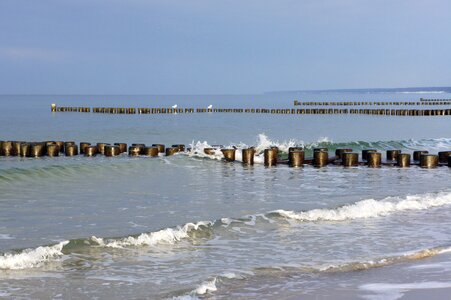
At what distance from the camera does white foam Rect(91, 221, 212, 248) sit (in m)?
9.70

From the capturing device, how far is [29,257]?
8641 millimetres

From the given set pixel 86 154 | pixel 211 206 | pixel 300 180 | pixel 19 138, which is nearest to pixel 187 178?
pixel 300 180

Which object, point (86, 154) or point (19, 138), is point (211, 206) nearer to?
point (86, 154)

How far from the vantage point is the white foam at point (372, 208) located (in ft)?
39.9

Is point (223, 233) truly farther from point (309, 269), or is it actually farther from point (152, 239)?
point (309, 269)

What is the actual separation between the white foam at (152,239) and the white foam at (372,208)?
2414 millimetres

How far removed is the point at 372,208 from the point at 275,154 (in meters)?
8.98

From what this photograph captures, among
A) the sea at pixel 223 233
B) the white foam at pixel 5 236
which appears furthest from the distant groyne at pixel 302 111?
the white foam at pixel 5 236

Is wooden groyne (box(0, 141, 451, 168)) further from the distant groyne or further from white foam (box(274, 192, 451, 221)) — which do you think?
the distant groyne

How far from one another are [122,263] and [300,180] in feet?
31.7

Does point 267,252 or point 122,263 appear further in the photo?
point 267,252

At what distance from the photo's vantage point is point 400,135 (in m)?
44.8

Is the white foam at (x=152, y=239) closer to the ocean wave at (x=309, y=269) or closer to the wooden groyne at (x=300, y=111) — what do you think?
the ocean wave at (x=309, y=269)

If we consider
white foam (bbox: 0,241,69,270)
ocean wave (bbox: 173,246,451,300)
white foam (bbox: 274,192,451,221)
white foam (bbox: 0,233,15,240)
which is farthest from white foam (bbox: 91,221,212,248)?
white foam (bbox: 274,192,451,221)
